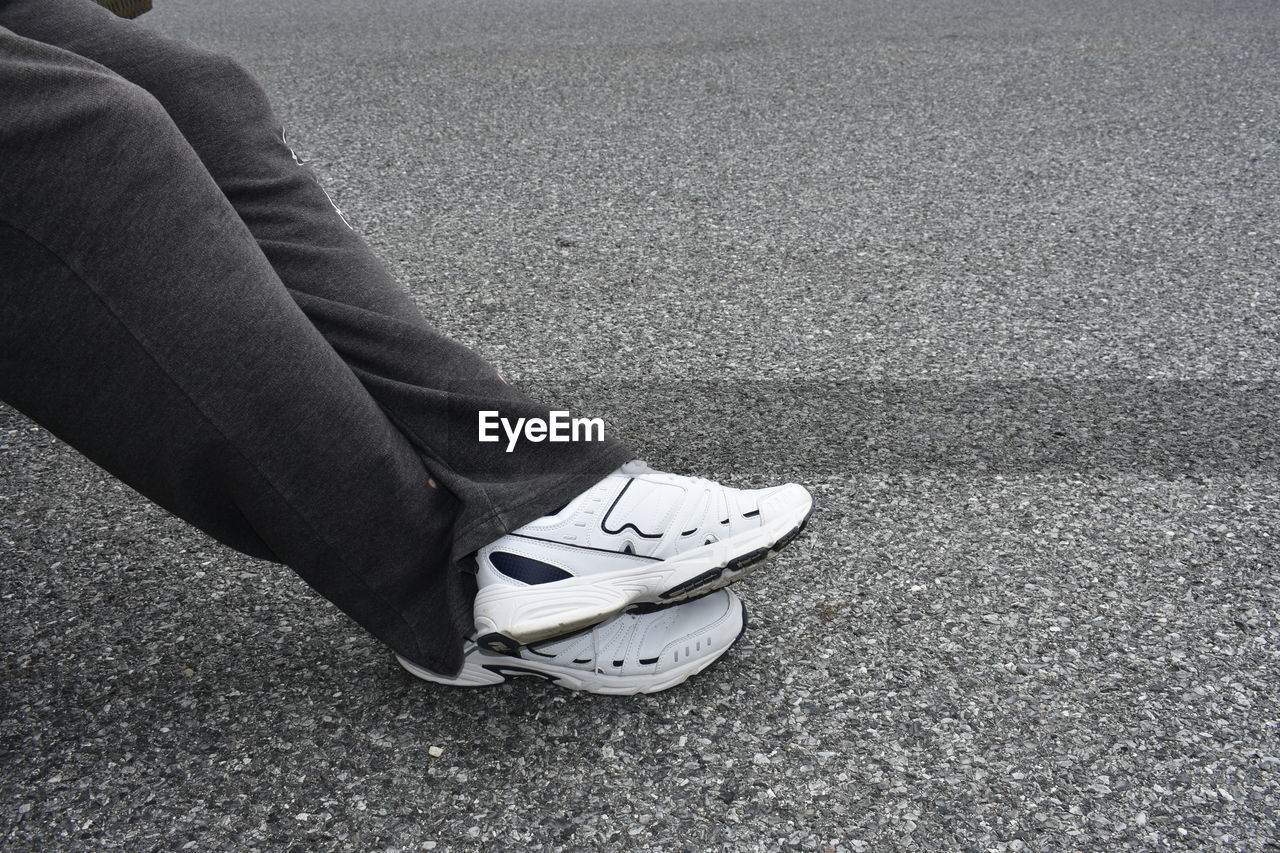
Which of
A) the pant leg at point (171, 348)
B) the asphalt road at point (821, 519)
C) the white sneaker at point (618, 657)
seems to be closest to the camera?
the pant leg at point (171, 348)

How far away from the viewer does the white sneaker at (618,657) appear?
4.70ft

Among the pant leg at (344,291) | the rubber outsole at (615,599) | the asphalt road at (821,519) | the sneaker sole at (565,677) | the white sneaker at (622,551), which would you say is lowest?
the asphalt road at (821,519)

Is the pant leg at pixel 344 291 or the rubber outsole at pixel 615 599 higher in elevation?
the pant leg at pixel 344 291

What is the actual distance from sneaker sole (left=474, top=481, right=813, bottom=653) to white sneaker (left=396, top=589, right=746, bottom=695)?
0.05 m

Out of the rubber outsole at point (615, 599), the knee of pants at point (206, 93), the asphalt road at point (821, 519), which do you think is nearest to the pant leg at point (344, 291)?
the knee of pants at point (206, 93)

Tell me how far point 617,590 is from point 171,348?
58cm

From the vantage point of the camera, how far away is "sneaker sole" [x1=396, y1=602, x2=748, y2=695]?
1.44 metres

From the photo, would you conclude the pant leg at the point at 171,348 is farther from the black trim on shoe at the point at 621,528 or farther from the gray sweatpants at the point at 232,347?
the black trim on shoe at the point at 621,528

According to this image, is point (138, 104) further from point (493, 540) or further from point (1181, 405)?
point (1181, 405)

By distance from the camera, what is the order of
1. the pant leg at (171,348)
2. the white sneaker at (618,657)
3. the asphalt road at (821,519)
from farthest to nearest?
1. the white sneaker at (618,657)
2. the asphalt road at (821,519)
3. the pant leg at (171,348)

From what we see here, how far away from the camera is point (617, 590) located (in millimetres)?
1384

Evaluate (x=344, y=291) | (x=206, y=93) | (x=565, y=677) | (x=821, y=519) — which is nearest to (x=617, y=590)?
(x=565, y=677)

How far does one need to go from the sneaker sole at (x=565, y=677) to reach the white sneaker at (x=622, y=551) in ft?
0.29

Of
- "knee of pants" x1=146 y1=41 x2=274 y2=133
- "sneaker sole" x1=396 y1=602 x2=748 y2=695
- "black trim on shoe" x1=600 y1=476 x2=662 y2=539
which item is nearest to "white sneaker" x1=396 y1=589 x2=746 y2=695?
"sneaker sole" x1=396 y1=602 x2=748 y2=695
